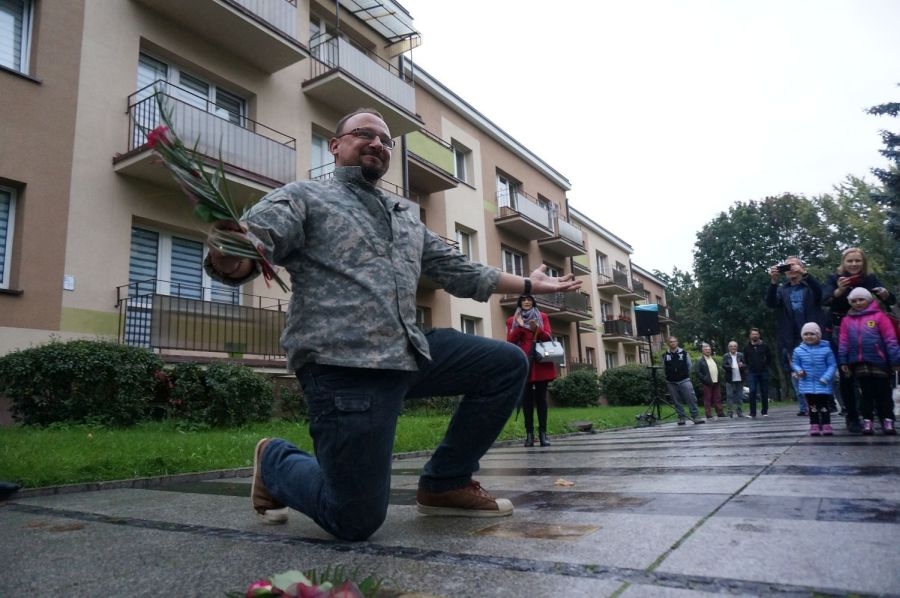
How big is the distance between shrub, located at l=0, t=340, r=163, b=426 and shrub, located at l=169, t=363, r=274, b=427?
646mm

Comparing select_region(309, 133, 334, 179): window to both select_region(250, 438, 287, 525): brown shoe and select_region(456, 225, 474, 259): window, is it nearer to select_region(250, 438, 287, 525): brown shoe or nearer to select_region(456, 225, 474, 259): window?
select_region(456, 225, 474, 259): window

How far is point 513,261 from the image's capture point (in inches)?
1003

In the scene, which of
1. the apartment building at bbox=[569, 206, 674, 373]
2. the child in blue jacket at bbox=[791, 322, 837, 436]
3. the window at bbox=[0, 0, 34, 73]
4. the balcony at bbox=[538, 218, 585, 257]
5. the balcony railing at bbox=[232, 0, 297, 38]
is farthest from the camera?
the apartment building at bbox=[569, 206, 674, 373]

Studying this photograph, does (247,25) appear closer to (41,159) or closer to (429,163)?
(41,159)

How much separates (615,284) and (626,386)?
1123 cm

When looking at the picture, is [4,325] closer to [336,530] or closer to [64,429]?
[64,429]

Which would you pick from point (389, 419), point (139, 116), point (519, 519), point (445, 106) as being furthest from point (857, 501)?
point (445, 106)

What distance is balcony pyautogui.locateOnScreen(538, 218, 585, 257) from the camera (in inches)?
1065

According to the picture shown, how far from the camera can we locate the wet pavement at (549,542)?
172 centimetres

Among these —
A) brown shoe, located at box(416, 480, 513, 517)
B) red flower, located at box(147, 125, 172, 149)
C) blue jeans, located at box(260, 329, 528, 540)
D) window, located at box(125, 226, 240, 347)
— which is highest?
window, located at box(125, 226, 240, 347)

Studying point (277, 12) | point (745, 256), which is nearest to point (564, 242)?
point (277, 12)

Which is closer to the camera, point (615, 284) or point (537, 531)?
point (537, 531)

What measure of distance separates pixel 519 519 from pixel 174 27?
1321 centimetres

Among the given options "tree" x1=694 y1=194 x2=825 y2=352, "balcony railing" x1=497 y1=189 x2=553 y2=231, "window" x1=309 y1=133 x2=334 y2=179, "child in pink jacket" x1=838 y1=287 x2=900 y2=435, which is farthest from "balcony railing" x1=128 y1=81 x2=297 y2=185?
"tree" x1=694 y1=194 x2=825 y2=352
